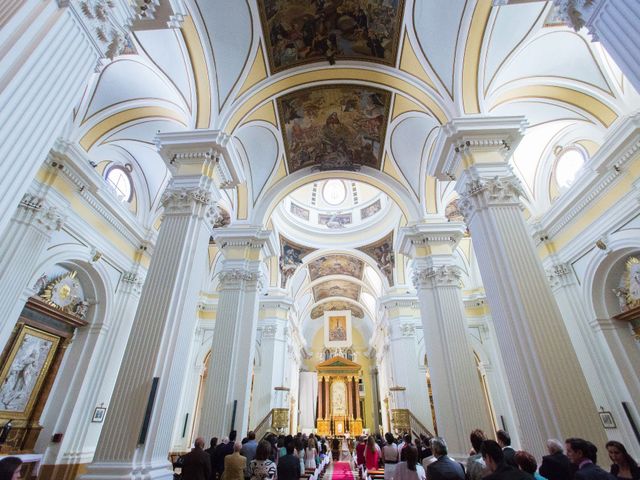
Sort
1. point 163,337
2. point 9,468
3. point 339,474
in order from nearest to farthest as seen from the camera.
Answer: point 9,468 → point 163,337 → point 339,474

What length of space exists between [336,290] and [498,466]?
71.5 ft

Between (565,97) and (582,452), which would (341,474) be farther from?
(565,97)

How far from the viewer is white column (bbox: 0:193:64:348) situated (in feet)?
19.4

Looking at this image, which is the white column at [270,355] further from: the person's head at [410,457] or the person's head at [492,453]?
the person's head at [492,453]

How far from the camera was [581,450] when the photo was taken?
270cm

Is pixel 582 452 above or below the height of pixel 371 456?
above

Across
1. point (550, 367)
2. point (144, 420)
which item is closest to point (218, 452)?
point (144, 420)

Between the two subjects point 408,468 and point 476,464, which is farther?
point 408,468

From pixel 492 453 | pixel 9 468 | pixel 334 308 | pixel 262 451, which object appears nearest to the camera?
pixel 9 468

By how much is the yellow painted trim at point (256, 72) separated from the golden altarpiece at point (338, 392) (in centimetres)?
2286

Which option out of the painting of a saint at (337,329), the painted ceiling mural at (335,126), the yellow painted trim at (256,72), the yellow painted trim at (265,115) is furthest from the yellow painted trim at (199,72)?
the painting of a saint at (337,329)

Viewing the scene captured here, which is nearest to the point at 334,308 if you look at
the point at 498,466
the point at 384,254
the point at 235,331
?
the point at 384,254

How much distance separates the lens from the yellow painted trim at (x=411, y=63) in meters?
7.22

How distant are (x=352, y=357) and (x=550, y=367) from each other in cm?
2439
